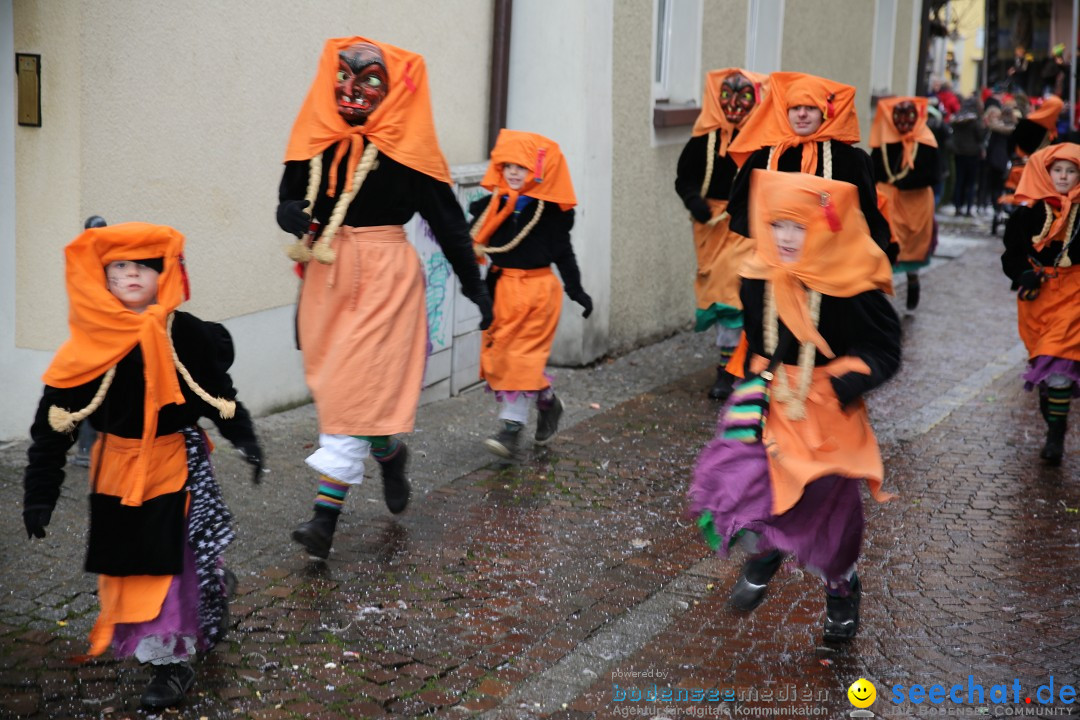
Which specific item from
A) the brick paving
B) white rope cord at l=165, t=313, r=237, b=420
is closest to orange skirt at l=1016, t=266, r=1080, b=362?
the brick paving

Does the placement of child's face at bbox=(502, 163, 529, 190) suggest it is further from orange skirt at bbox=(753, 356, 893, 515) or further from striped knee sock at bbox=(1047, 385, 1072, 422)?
striped knee sock at bbox=(1047, 385, 1072, 422)

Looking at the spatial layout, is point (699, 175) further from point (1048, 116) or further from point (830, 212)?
point (830, 212)

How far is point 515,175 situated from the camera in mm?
7242

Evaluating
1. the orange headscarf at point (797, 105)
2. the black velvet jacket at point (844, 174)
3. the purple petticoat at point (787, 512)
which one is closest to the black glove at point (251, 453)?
the purple petticoat at point (787, 512)

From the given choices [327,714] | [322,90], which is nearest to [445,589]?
[327,714]

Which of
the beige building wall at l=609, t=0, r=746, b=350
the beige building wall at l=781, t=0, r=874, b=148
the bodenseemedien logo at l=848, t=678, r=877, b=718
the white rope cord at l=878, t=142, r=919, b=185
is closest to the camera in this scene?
the bodenseemedien logo at l=848, t=678, r=877, b=718

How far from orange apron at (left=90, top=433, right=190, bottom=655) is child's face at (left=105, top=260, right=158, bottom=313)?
16.8 inches

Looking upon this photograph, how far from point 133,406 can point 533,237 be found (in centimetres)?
349

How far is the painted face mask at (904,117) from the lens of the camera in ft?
40.4

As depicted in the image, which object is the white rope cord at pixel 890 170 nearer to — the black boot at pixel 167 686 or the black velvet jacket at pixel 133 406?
the black velvet jacket at pixel 133 406

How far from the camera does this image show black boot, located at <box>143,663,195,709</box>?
4191 mm

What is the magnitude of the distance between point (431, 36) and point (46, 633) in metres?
5.27

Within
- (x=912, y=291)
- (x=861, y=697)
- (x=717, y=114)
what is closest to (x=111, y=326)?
(x=861, y=697)

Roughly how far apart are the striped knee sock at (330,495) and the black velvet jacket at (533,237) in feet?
6.81
